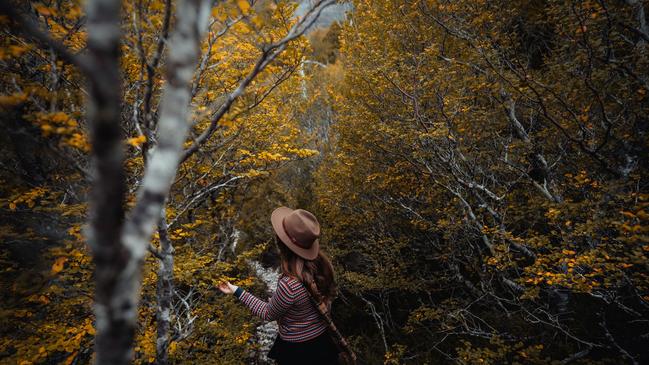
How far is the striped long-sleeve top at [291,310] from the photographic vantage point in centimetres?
268

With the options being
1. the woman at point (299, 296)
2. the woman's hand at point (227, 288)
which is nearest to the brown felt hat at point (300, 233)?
the woman at point (299, 296)

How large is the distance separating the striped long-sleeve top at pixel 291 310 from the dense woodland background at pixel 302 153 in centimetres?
83

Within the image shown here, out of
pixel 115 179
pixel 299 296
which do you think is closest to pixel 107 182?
pixel 115 179

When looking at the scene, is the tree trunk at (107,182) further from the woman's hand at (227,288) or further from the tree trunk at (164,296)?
the woman's hand at (227,288)

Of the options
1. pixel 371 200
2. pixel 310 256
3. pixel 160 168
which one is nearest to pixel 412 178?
pixel 371 200

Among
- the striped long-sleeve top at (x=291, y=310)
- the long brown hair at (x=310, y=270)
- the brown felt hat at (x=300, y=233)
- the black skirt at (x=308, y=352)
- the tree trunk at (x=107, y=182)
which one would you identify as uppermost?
the tree trunk at (x=107, y=182)

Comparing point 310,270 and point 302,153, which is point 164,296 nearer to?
point 310,270

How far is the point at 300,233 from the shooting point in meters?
2.73

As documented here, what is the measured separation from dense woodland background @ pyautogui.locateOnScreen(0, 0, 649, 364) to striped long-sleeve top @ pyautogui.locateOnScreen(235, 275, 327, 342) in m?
0.83

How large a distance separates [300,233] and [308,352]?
1.20m

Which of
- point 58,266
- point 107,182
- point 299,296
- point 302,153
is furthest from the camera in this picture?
point 302,153

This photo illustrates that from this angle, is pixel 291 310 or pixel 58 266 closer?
pixel 58 266

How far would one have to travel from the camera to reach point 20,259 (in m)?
3.94

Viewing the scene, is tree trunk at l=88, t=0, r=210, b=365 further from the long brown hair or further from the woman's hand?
the woman's hand
